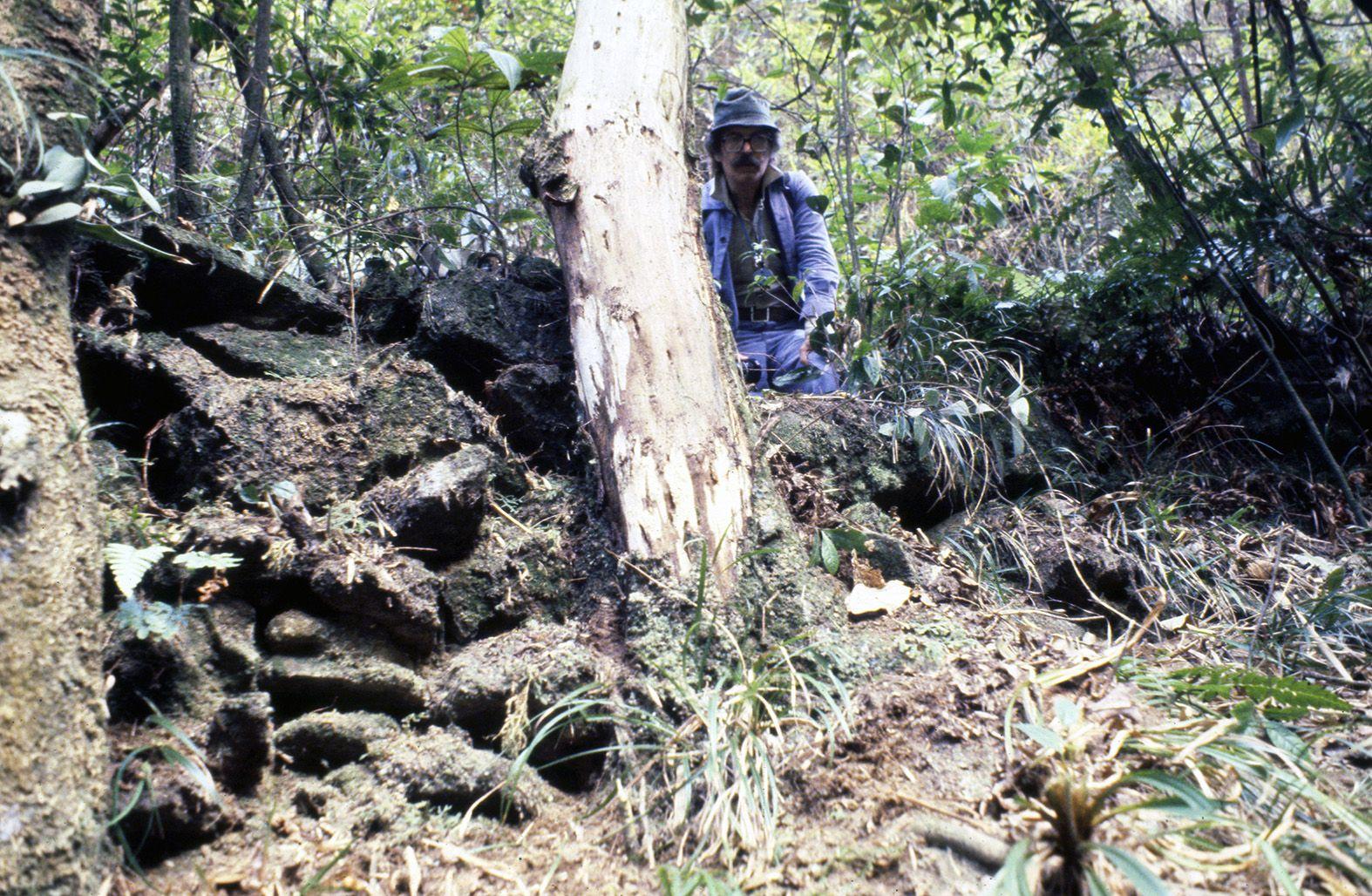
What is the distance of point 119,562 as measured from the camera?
6.06 feet

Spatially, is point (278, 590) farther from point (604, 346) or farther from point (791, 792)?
point (791, 792)

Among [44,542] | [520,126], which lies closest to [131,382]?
[44,542]

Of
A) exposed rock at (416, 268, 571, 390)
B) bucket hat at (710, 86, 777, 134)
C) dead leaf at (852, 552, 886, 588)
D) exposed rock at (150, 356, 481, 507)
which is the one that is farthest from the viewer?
bucket hat at (710, 86, 777, 134)

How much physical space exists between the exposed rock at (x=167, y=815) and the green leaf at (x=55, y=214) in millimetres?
1137

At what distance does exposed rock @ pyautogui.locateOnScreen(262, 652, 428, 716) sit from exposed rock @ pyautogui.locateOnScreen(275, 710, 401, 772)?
6 cm

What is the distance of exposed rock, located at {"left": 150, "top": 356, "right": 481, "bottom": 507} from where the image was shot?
2438mm

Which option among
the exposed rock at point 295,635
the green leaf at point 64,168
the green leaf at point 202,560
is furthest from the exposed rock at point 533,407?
the green leaf at point 64,168

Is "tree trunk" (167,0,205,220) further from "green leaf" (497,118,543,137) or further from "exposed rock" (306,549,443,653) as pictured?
"exposed rock" (306,549,443,653)

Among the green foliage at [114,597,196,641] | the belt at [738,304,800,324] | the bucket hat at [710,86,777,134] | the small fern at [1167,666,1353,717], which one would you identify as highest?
the bucket hat at [710,86,777,134]

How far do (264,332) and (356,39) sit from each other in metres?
2.48

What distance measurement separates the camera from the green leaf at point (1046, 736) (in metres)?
1.71

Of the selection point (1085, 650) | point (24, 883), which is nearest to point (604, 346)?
point (1085, 650)

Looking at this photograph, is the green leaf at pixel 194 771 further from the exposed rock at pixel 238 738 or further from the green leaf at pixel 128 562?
the green leaf at pixel 128 562

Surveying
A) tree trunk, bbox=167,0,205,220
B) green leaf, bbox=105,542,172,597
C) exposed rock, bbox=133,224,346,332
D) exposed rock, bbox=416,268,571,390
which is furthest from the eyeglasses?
green leaf, bbox=105,542,172,597
